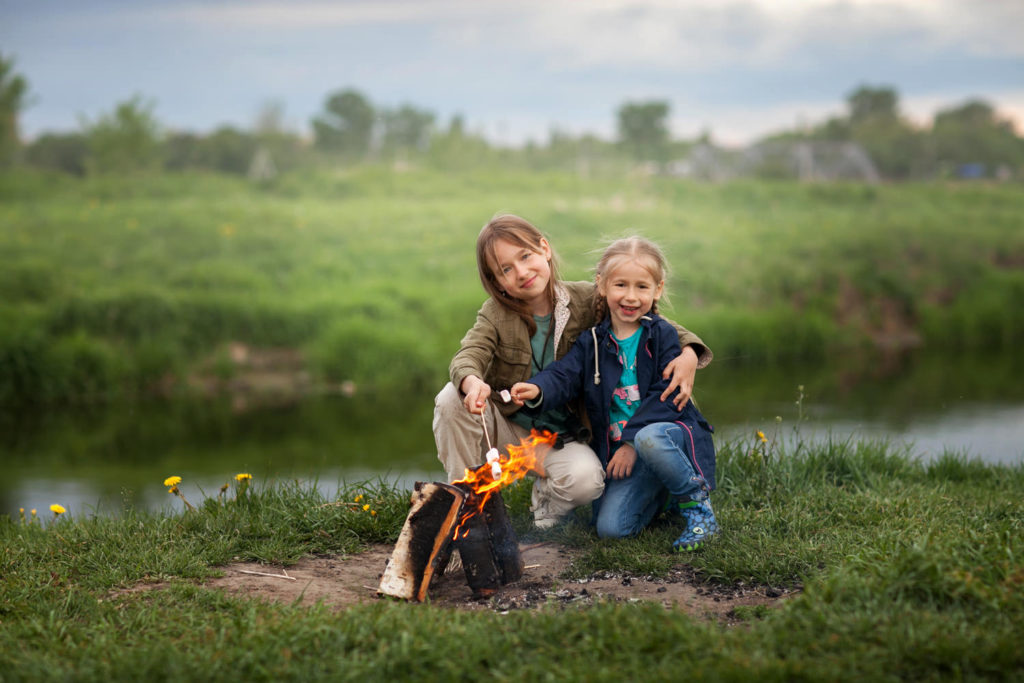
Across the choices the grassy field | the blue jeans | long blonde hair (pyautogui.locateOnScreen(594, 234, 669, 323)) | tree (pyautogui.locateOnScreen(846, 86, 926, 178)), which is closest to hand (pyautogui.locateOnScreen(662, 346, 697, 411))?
the blue jeans

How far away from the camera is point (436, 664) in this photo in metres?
2.73

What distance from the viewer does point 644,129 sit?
27.7 metres

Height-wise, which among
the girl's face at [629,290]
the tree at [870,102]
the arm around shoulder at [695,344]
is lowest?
the arm around shoulder at [695,344]

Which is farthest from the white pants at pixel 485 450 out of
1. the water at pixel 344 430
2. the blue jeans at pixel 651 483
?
the water at pixel 344 430

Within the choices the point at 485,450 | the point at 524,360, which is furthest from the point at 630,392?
the point at 485,450

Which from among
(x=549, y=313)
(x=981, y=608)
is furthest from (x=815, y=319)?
(x=981, y=608)

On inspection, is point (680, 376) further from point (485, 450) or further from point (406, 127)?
point (406, 127)

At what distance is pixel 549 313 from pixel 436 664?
193 cm

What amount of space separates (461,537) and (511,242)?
132cm

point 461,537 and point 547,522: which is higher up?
point 461,537

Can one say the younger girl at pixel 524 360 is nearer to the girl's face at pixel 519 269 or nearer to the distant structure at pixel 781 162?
the girl's face at pixel 519 269

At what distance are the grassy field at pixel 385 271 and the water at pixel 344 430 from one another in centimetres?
112

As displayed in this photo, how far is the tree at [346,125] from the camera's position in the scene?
2583 cm

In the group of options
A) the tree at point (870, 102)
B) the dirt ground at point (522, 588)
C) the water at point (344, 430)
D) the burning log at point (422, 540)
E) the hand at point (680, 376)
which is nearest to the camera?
the dirt ground at point (522, 588)
